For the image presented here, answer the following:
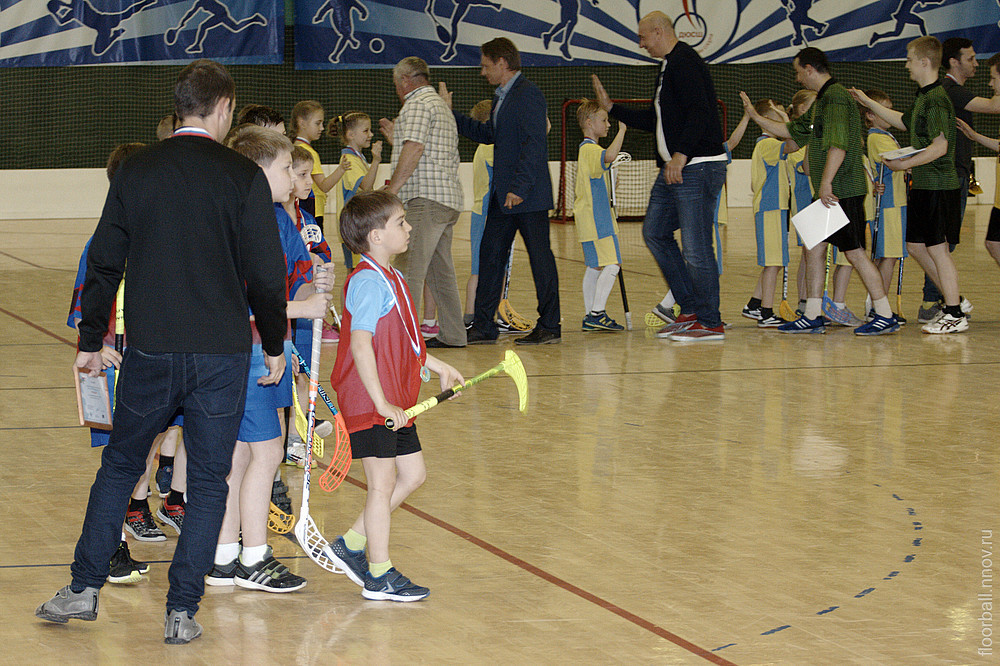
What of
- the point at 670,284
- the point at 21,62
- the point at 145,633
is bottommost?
the point at 145,633

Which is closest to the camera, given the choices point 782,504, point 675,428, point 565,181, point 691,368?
point 782,504

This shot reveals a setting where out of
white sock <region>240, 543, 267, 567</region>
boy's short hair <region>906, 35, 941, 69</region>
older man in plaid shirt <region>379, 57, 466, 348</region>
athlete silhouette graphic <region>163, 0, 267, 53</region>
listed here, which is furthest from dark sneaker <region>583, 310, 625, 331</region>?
athlete silhouette graphic <region>163, 0, 267, 53</region>

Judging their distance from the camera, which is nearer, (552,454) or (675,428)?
(552,454)

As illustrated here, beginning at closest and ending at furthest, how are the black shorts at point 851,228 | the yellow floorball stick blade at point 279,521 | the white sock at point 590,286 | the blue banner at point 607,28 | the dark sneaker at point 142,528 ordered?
the dark sneaker at point 142,528
the yellow floorball stick blade at point 279,521
the black shorts at point 851,228
the white sock at point 590,286
the blue banner at point 607,28

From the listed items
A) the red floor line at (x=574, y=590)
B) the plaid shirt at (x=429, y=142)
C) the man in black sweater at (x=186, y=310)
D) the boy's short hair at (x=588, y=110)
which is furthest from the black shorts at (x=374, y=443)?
the boy's short hair at (x=588, y=110)

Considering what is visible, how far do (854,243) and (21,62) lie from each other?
13.2 metres

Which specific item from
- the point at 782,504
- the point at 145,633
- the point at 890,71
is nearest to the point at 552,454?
the point at 782,504

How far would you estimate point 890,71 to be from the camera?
19.5 metres

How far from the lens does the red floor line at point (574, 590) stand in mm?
3121

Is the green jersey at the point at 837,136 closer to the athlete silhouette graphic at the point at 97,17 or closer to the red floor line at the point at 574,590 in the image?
the red floor line at the point at 574,590

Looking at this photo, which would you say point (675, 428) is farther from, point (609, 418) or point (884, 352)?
point (884, 352)

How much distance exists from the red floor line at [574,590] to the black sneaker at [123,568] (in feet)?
3.50

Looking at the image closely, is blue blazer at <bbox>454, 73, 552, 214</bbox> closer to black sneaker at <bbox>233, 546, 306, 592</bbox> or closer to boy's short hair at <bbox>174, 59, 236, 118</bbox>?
black sneaker at <bbox>233, 546, 306, 592</bbox>

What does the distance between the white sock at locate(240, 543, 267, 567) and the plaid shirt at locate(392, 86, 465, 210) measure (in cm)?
433
